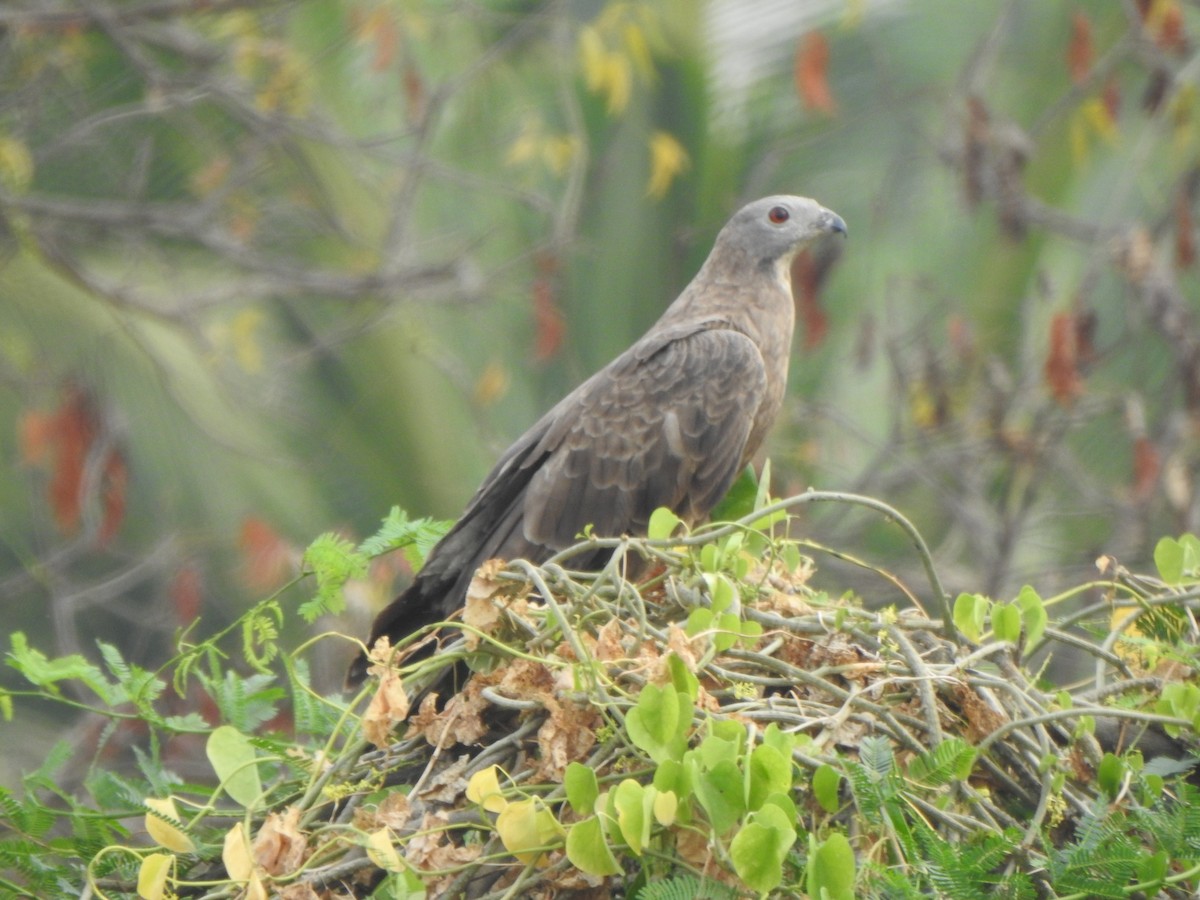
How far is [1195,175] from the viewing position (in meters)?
8.03

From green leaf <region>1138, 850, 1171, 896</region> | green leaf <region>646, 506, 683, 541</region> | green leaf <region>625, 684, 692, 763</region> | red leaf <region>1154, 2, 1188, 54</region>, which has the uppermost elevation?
red leaf <region>1154, 2, 1188, 54</region>

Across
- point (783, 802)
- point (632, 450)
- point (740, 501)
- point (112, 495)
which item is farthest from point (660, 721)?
point (112, 495)

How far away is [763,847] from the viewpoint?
1659mm

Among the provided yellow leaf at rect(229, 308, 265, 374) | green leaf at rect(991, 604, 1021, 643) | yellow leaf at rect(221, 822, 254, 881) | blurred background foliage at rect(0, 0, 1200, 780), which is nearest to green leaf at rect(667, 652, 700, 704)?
green leaf at rect(991, 604, 1021, 643)

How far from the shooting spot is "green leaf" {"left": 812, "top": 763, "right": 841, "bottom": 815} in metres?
1.82

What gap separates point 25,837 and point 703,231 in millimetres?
6387

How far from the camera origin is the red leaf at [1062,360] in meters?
7.14

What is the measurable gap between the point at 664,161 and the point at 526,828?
6.35 metres

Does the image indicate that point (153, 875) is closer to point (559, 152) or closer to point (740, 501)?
point (740, 501)

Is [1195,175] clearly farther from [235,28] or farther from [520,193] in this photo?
[235,28]

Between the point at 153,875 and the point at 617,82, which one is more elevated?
the point at 617,82

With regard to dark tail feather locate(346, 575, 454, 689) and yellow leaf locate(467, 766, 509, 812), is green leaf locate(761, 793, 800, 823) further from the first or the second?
dark tail feather locate(346, 575, 454, 689)

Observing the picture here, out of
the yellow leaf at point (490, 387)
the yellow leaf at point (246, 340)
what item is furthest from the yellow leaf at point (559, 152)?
the yellow leaf at point (246, 340)

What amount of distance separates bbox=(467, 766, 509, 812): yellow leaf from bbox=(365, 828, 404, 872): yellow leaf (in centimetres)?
12
